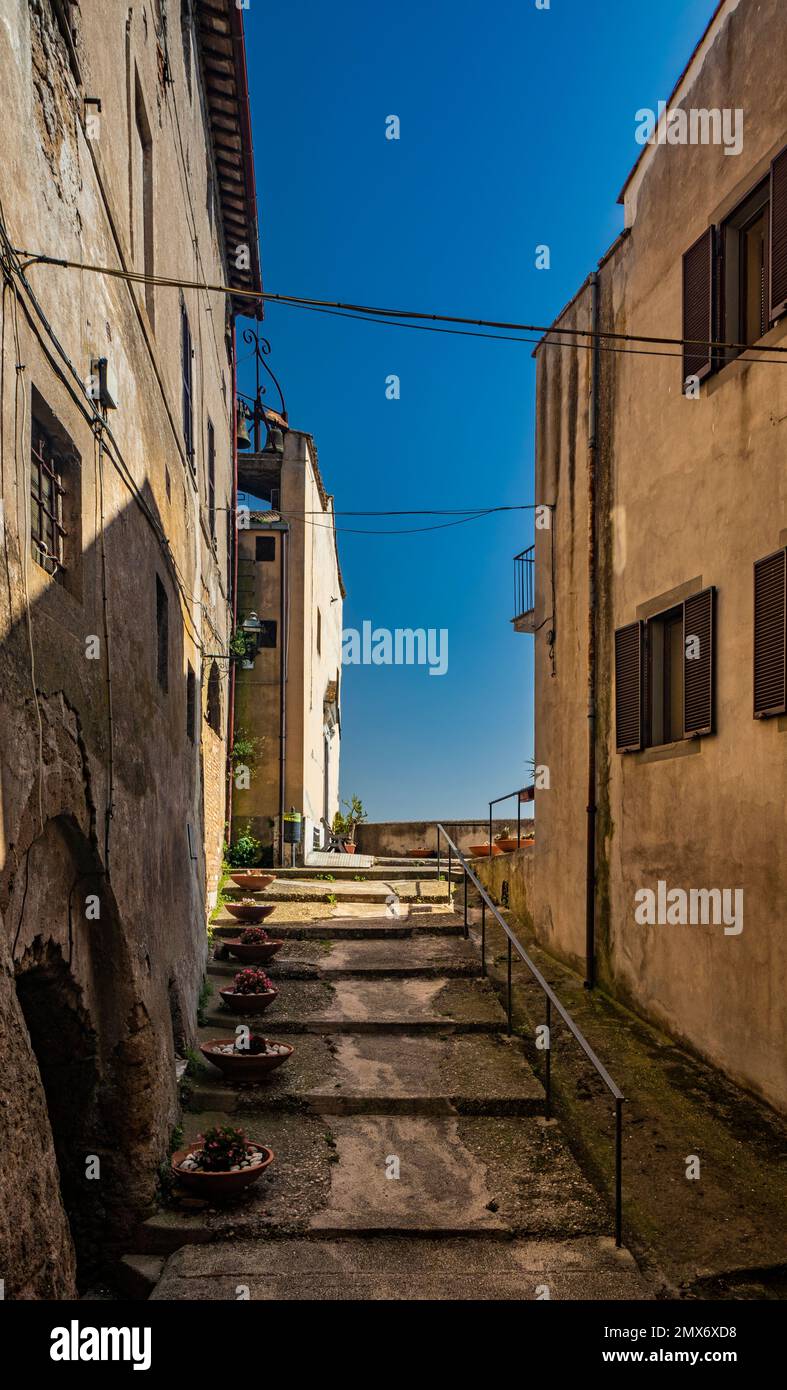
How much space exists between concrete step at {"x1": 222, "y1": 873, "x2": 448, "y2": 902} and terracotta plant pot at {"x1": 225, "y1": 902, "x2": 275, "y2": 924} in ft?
4.40

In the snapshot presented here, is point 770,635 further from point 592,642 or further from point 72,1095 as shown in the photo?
point 72,1095

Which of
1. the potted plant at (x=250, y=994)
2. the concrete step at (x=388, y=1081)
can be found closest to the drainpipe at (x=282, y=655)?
the potted plant at (x=250, y=994)

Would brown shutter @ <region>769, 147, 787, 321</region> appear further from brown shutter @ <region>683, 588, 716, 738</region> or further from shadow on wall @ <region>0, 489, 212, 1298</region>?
shadow on wall @ <region>0, 489, 212, 1298</region>

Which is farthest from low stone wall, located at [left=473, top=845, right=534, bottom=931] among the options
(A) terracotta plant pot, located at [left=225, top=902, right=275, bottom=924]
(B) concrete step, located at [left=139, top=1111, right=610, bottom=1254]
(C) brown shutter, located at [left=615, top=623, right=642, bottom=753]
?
(B) concrete step, located at [left=139, top=1111, right=610, bottom=1254]

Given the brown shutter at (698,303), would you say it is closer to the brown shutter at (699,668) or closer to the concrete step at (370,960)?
the brown shutter at (699,668)

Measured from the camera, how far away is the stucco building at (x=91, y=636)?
4195 millimetres

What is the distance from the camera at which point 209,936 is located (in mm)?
12398

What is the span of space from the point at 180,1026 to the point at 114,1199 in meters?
2.28

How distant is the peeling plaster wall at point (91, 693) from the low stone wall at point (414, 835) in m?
12.9

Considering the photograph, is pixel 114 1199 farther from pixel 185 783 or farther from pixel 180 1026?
pixel 185 783

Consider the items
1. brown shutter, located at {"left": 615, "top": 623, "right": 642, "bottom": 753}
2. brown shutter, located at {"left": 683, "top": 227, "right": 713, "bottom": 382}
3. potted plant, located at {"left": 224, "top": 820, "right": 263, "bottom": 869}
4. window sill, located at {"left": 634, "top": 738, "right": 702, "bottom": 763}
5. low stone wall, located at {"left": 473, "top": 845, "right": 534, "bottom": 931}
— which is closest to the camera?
brown shutter, located at {"left": 683, "top": 227, "right": 713, "bottom": 382}

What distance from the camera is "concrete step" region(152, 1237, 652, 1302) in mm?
6117

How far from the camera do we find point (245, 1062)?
28.5 feet
